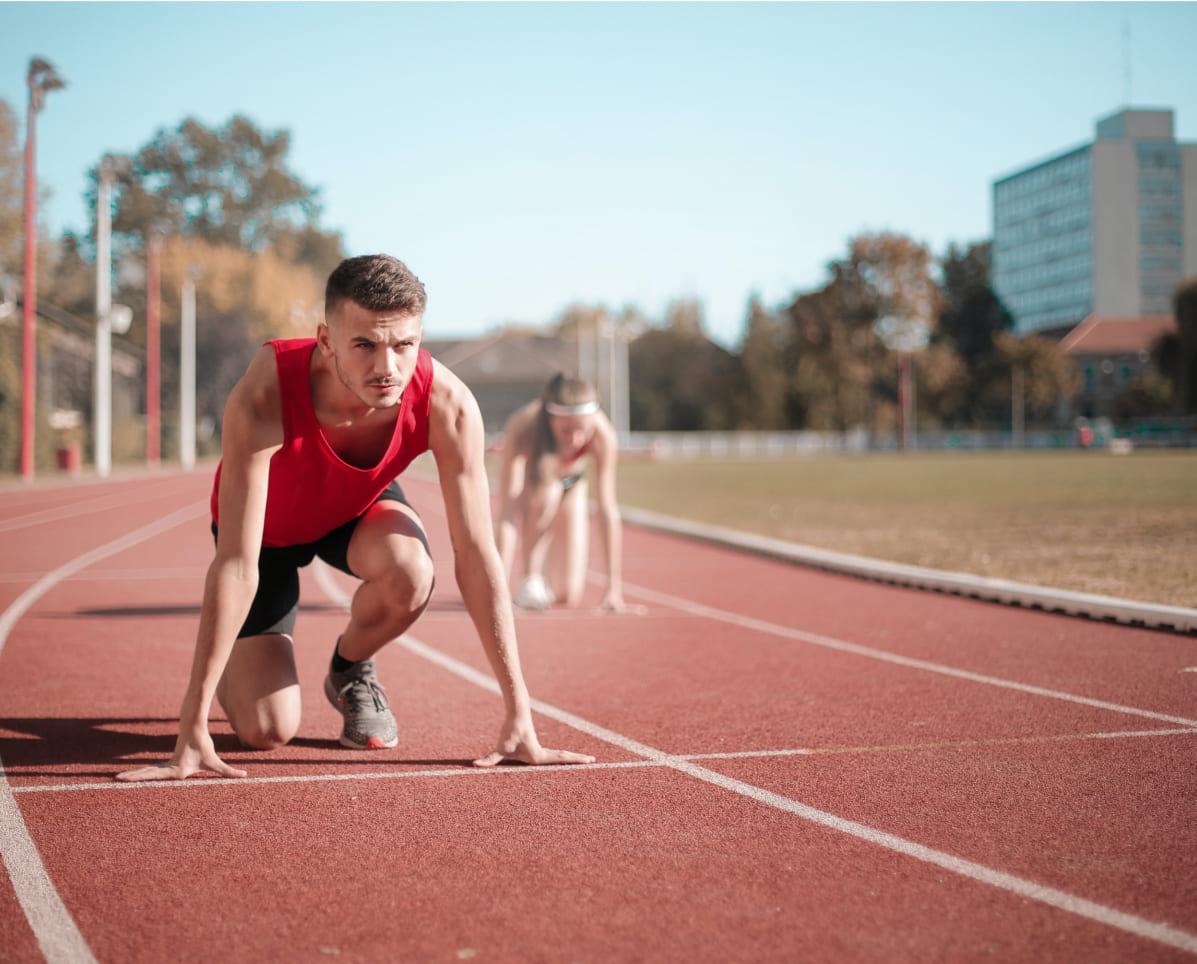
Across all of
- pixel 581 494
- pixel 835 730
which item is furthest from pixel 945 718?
pixel 581 494

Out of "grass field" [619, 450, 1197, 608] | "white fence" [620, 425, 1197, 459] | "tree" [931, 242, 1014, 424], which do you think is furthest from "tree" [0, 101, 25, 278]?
"tree" [931, 242, 1014, 424]

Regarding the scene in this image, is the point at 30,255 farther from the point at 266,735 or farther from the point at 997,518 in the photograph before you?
the point at 266,735

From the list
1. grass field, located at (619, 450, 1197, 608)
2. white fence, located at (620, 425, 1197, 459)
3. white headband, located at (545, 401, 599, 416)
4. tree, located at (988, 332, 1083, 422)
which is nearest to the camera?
white headband, located at (545, 401, 599, 416)

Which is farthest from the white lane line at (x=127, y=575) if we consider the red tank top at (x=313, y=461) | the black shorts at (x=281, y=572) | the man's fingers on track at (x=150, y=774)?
the man's fingers on track at (x=150, y=774)

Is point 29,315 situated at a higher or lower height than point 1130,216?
lower

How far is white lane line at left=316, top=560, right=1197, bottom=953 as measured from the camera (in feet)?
9.86

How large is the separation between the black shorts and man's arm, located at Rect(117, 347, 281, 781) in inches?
31.9

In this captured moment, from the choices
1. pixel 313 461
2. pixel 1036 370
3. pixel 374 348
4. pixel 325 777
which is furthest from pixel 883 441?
pixel 374 348

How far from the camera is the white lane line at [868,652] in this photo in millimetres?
5688

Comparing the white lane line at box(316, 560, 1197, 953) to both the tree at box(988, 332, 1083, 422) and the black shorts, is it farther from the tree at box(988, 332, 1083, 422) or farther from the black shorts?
the tree at box(988, 332, 1083, 422)

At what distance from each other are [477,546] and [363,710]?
1.12m

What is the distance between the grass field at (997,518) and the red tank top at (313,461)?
655 centimetres

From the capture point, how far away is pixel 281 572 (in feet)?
16.9

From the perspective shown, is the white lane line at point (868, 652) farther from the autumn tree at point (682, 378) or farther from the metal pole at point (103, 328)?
the autumn tree at point (682, 378)
